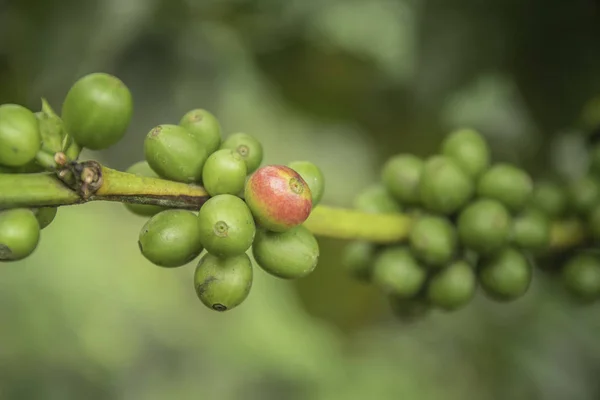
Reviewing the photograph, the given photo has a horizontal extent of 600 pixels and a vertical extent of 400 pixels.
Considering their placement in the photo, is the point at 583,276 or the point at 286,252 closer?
the point at 286,252

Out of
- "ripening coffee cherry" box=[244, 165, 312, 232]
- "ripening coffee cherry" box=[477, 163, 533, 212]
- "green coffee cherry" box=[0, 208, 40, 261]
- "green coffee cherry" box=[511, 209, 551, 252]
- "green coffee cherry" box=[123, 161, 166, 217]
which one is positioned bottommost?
"green coffee cherry" box=[0, 208, 40, 261]

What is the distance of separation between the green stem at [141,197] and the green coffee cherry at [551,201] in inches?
15.8

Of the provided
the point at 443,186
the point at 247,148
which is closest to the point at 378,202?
the point at 443,186

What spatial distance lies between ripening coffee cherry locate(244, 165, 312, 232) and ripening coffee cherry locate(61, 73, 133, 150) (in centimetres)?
21

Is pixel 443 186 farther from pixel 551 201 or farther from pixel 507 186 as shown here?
pixel 551 201

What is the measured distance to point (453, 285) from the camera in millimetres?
1175

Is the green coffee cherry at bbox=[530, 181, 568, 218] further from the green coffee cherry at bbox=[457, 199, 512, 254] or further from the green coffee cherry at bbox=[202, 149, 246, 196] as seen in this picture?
the green coffee cherry at bbox=[202, 149, 246, 196]

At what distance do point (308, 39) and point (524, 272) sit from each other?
1.08 meters

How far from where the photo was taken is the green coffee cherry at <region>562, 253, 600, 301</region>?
1290 millimetres

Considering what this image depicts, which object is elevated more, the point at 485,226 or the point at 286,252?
the point at 485,226

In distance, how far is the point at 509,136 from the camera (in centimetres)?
182

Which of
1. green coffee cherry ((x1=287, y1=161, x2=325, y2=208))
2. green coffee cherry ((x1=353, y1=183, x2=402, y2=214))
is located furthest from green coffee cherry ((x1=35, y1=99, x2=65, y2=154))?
green coffee cherry ((x1=353, y1=183, x2=402, y2=214))

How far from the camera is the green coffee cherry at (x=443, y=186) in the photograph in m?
1.13

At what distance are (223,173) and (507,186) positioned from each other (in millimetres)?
596
